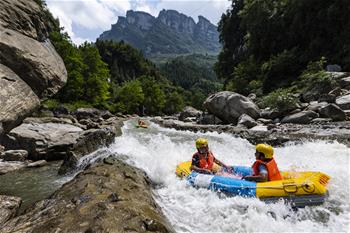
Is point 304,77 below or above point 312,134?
above

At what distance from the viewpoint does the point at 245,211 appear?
744 cm

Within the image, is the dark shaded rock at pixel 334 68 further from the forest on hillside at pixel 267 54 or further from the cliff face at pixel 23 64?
the cliff face at pixel 23 64

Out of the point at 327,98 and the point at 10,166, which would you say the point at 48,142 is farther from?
the point at 327,98

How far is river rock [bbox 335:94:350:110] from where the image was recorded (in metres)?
20.3

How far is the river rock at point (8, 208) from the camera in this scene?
20.4 ft

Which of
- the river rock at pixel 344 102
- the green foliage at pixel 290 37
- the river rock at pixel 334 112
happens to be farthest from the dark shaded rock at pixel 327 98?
the green foliage at pixel 290 37

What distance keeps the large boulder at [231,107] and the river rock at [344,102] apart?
582 cm

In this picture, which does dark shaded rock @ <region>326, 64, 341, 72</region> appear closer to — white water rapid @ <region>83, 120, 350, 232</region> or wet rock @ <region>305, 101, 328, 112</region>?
wet rock @ <region>305, 101, 328, 112</region>

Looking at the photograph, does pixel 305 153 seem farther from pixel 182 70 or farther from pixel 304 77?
pixel 182 70

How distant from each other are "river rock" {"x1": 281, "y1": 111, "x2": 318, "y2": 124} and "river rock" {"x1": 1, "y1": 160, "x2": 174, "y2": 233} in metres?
16.0

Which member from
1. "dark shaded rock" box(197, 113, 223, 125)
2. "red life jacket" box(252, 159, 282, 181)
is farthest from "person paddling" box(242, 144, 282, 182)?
"dark shaded rock" box(197, 113, 223, 125)

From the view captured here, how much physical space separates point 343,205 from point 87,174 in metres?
6.71

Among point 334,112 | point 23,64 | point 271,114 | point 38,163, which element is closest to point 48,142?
point 38,163

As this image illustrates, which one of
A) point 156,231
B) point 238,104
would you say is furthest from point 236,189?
point 238,104
